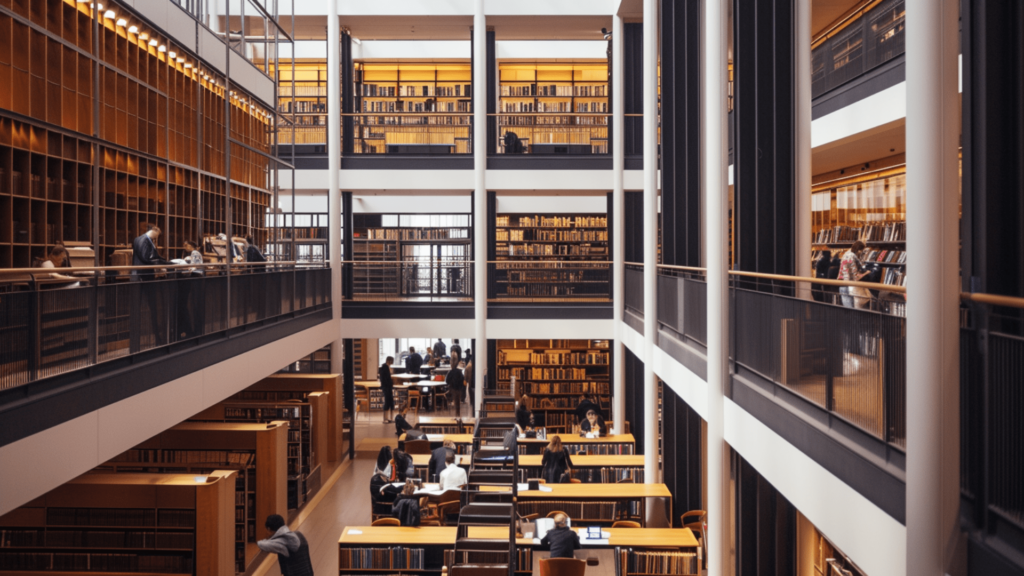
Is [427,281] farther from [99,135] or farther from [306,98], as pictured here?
[99,135]

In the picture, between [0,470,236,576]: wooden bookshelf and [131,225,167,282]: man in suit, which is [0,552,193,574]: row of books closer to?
[0,470,236,576]: wooden bookshelf

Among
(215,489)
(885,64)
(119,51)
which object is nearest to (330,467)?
(215,489)

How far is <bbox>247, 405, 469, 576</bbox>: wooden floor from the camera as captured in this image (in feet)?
28.7

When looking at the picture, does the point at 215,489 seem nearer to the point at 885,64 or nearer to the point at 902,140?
the point at 885,64

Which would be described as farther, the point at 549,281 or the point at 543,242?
the point at 543,242

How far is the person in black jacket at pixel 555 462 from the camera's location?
9820 mm

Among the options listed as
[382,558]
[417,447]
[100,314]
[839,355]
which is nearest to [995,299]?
[839,355]

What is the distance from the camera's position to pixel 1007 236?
9.06ft

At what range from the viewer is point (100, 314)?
5.31 m

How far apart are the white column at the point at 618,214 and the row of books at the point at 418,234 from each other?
4.10 meters

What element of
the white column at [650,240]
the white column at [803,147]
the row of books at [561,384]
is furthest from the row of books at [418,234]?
the white column at [803,147]

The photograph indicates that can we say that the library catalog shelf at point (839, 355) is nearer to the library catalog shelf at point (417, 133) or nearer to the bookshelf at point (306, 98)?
the library catalog shelf at point (417, 133)

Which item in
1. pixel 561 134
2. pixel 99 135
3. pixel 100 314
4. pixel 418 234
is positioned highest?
pixel 561 134

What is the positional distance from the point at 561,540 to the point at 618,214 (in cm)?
740
